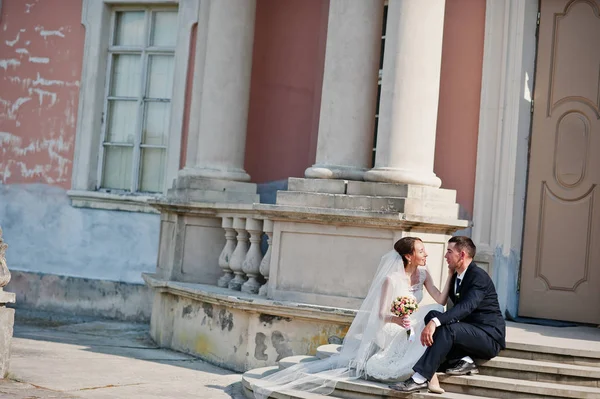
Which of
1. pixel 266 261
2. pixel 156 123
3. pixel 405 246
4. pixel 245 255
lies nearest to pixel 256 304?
pixel 266 261

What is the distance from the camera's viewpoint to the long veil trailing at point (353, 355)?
7074 millimetres

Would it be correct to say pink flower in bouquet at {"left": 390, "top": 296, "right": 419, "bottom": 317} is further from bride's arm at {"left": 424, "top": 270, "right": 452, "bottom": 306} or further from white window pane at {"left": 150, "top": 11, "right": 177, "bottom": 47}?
white window pane at {"left": 150, "top": 11, "right": 177, "bottom": 47}

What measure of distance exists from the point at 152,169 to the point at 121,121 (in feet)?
2.39

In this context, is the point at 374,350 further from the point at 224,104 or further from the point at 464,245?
the point at 224,104

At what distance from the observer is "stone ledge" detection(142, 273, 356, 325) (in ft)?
26.7

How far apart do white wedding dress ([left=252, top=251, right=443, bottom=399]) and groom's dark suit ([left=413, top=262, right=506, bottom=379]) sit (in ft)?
0.67

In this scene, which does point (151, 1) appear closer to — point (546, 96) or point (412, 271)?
point (546, 96)

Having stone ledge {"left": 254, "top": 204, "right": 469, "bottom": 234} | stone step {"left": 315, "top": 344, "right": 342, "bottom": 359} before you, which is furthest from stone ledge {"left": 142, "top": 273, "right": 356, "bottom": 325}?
stone ledge {"left": 254, "top": 204, "right": 469, "bottom": 234}

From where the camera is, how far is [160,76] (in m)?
12.0

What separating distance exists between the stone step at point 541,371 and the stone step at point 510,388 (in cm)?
5

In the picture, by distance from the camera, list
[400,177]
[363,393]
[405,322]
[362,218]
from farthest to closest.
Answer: [400,177], [362,218], [405,322], [363,393]

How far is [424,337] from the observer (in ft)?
22.4

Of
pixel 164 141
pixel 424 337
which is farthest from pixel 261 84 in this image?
pixel 424 337

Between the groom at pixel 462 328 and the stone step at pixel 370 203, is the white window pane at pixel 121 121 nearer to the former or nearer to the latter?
the stone step at pixel 370 203
